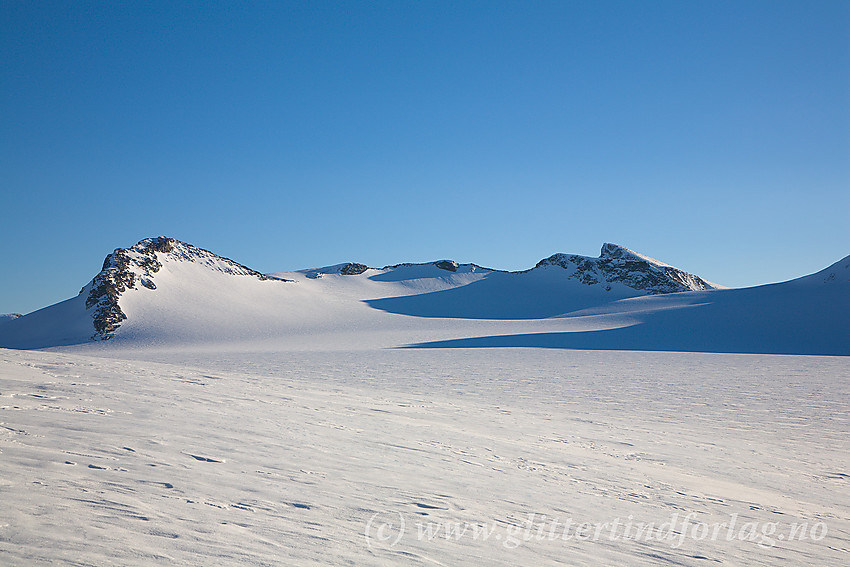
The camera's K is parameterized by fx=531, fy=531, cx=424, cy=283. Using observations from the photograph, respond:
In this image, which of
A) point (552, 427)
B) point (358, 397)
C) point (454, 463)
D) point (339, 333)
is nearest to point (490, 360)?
point (358, 397)

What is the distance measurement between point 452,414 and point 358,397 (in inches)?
73.7

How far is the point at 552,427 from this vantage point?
23.4 ft

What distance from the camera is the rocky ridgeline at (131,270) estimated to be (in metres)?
30.1

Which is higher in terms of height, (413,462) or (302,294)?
(302,294)

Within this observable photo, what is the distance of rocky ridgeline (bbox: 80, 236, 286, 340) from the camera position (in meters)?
30.1

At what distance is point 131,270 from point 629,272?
45472 millimetres

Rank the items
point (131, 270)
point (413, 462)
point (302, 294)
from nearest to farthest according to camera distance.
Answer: point (413, 462) → point (131, 270) → point (302, 294)

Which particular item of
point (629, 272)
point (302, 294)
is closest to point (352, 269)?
point (302, 294)

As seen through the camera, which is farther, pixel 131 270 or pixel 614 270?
pixel 614 270

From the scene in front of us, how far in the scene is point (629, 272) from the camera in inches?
2180

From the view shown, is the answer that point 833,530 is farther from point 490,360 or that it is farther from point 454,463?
point 490,360

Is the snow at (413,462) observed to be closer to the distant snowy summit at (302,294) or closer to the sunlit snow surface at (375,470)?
the sunlit snow surface at (375,470)

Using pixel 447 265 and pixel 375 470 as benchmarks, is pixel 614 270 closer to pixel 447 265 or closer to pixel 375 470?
pixel 447 265

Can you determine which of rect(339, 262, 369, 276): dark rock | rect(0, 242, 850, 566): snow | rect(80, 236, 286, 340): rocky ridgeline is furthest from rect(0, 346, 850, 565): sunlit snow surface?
rect(339, 262, 369, 276): dark rock
